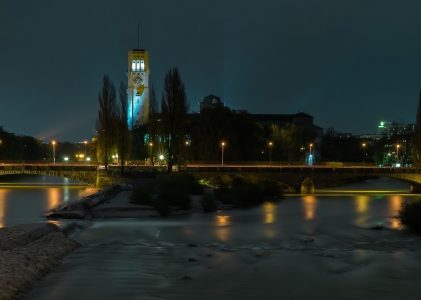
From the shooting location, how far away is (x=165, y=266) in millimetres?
23141

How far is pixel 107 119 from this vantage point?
Answer: 89812 mm

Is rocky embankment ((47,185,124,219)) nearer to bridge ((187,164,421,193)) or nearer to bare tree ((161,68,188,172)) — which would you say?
bare tree ((161,68,188,172))

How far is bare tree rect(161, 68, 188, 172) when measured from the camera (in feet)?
248

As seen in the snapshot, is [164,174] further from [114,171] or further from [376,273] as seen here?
[376,273]

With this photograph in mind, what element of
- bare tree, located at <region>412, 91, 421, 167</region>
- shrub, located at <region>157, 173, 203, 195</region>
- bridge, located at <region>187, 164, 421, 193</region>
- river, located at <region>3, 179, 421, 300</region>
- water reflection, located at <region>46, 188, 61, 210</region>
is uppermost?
bare tree, located at <region>412, 91, 421, 167</region>

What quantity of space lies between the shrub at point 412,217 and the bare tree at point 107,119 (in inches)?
2251

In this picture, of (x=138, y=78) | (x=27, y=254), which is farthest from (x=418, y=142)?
(x=138, y=78)

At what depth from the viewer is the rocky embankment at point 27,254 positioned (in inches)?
723

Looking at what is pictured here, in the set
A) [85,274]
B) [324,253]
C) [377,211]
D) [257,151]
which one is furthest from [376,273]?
[257,151]

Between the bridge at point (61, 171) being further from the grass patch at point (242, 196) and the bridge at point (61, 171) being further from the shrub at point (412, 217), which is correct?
the shrub at point (412, 217)

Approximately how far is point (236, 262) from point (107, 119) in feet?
221

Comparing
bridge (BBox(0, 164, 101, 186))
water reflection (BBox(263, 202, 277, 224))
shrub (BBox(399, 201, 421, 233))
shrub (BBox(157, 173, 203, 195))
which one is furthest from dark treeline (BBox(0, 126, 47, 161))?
shrub (BBox(399, 201, 421, 233))

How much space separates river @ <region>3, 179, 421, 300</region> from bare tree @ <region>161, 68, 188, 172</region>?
34.9 m

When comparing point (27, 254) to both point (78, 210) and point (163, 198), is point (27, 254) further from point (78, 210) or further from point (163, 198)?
point (163, 198)
